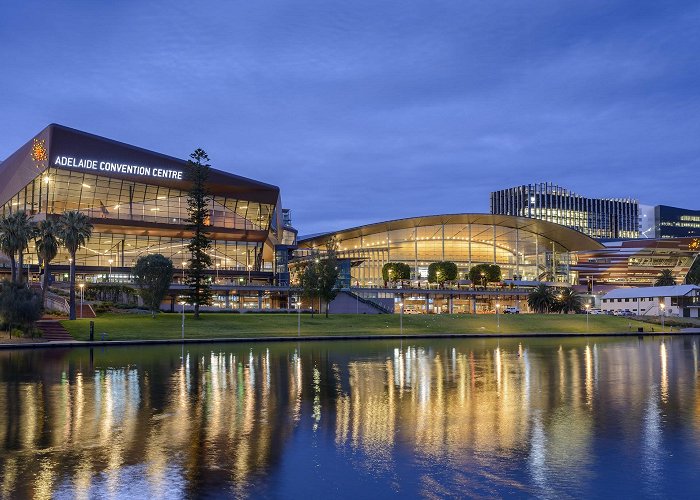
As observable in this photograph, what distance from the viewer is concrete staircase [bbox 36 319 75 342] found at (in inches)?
2511

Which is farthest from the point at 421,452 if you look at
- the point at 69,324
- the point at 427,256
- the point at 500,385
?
the point at 427,256

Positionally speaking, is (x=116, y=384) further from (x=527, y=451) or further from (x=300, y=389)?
(x=527, y=451)

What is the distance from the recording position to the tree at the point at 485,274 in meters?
148

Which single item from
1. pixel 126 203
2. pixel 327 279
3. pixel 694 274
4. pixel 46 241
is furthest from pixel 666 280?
pixel 46 241

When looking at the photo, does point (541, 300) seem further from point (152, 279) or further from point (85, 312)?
point (85, 312)

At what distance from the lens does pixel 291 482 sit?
1567 cm

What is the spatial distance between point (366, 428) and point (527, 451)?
17.7 feet

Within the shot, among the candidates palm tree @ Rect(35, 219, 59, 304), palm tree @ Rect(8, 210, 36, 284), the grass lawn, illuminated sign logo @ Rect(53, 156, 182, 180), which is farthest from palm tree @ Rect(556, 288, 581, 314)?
palm tree @ Rect(8, 210, 36, 284)

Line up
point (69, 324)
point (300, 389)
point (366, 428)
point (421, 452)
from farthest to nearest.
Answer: point (69, 324), point (300, 389), point (366, 428), point (421, 452)

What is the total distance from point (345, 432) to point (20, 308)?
5027cm

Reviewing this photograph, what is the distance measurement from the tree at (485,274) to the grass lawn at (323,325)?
125 ft

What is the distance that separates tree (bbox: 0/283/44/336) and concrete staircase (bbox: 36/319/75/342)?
5.41ft

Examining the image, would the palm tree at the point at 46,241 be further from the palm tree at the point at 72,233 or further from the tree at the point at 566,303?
the tree at the point at 566,303

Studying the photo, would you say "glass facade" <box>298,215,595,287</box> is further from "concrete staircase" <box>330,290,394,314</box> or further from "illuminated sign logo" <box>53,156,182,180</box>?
"illuminated sign logo" <box>53,156,182,180</box>
